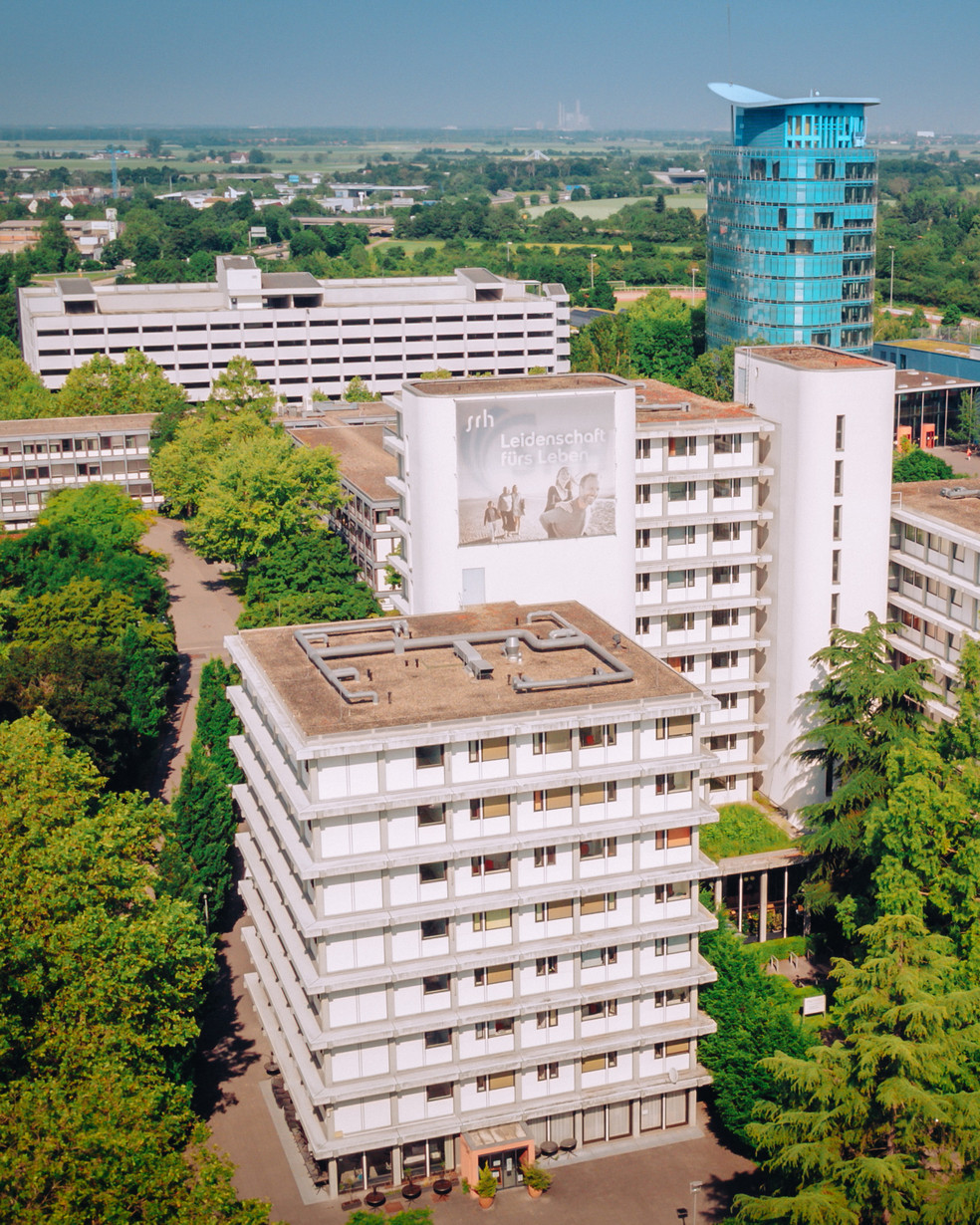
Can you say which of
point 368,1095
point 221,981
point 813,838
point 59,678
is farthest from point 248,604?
point 368,1095

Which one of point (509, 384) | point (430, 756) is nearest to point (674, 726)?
point (430, 756)

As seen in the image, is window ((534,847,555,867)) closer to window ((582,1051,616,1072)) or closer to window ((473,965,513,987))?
window ((473,965,513,987))

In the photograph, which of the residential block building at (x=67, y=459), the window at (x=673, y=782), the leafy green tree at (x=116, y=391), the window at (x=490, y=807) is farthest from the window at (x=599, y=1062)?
the leafy green tree at (x=116, y=391)

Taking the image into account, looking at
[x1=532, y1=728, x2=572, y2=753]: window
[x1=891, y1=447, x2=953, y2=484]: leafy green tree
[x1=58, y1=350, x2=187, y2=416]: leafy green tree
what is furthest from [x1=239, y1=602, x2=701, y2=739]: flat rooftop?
[x1=58, y1=350, x2=187, y2=416]: leafy green tree

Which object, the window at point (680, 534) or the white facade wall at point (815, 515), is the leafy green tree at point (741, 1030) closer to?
the white facade wall at point (815, 515)

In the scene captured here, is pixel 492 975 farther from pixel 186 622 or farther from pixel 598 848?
pixel 186 622

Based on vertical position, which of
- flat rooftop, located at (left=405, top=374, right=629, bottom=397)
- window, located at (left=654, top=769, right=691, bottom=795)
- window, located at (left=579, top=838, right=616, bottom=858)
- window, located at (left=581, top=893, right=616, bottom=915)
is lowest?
window, located at (left=581, top=893, right=616, bottom=915)
